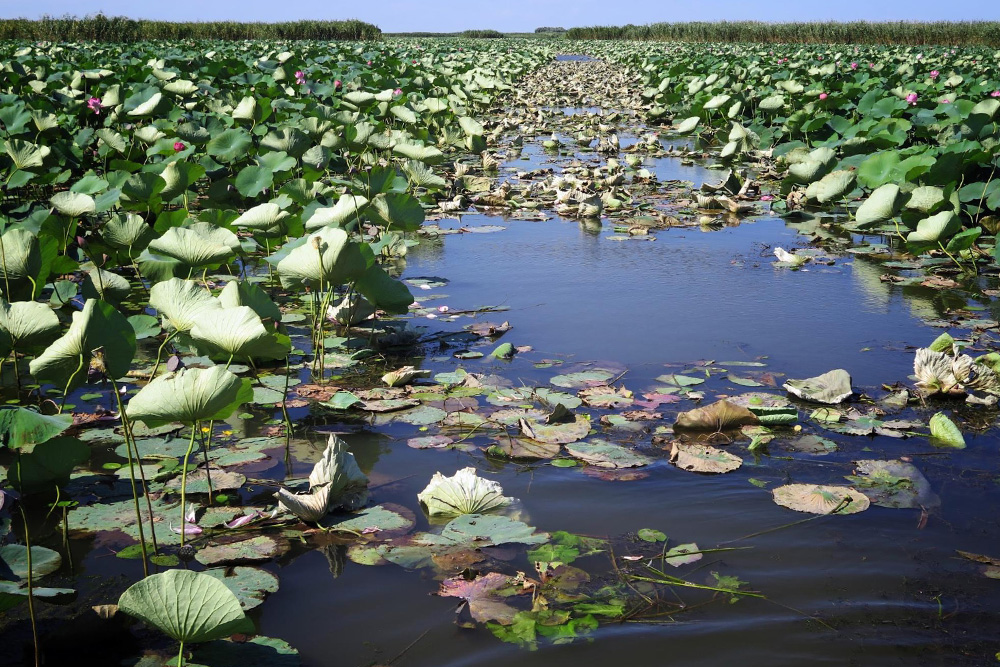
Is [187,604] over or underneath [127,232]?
underneath

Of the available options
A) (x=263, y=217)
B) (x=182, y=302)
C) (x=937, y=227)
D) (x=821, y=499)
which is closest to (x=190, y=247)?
(x=263, y=217)

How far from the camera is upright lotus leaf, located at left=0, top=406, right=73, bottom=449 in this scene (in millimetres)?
1508

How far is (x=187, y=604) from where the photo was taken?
129cm

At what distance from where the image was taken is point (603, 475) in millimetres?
2176

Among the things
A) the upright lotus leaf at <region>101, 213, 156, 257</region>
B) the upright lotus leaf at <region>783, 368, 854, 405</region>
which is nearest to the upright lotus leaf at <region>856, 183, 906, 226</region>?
the upright lotus leaf at <region>783, 368, 854, 405</region>

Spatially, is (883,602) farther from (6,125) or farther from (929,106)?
(929,106)

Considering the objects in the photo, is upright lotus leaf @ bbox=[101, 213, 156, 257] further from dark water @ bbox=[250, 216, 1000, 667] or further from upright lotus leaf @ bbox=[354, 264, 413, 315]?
dark water @ bbox=[250, 216, 1000, 667]

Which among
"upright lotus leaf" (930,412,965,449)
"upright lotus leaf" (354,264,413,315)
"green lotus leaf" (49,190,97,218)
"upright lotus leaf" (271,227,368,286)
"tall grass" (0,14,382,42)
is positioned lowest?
"upright lotus leaf" (930,412,965,449)

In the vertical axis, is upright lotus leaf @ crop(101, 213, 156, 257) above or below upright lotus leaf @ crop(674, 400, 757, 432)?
above

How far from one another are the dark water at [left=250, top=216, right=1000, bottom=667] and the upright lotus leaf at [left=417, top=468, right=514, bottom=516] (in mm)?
101

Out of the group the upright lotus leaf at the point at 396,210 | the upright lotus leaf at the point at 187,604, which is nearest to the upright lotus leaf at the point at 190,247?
the upright lotus leaf at the point at 396,210

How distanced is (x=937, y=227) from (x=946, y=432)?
6.65 ft

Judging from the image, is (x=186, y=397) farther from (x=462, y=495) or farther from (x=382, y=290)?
(x=382, y=290)

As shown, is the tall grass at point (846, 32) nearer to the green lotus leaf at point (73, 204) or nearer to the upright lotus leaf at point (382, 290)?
the upright lotus leaf at point (382, 290)
